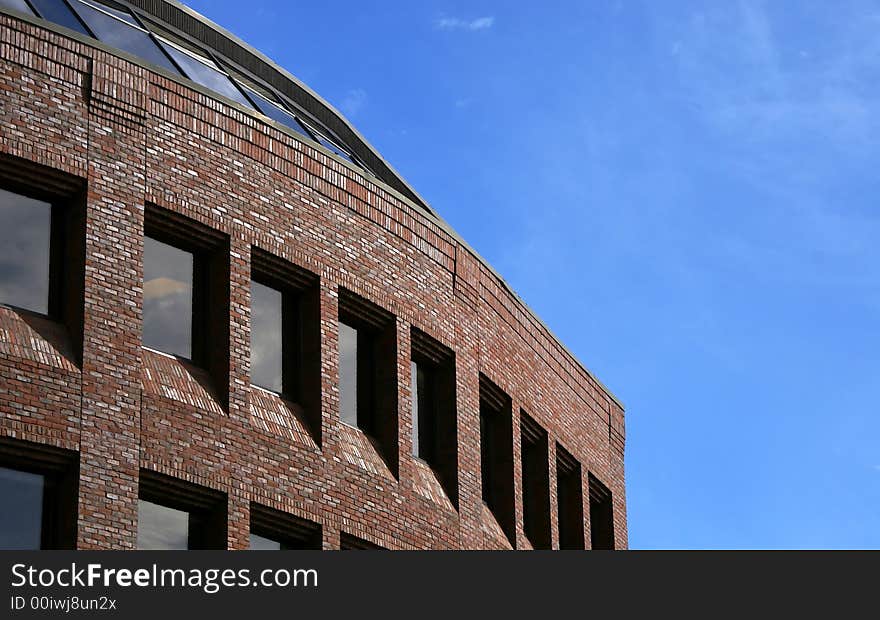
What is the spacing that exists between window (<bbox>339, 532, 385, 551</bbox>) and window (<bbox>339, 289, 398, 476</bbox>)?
1619mm

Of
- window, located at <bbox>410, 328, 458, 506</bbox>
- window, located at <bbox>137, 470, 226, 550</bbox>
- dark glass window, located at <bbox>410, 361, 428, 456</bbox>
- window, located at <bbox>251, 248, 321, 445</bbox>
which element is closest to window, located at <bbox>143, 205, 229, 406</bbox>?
window, located at <bbox>251, 248, 321, 445</bbox>

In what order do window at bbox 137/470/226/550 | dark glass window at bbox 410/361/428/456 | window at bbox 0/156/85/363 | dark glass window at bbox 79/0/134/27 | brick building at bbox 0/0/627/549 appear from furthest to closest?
dark glass window at bbox 79/0/134/27, dark glass window at bbox 410/361/428/456, window at bbox 137/470/226/550, window at bbox 0/156/85/363, brick building at bbox 0/0/627/549

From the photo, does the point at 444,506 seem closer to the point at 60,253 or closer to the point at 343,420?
the point at 343,420

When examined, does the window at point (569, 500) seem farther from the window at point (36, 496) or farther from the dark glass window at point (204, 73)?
the window at point (36, 496)

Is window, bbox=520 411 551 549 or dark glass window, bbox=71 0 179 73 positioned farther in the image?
window, bbox=520 411 551 549

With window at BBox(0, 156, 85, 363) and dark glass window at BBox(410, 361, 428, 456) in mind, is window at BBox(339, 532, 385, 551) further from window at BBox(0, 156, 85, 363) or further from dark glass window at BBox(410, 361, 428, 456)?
window at BBox(0, 156, 85, 363)

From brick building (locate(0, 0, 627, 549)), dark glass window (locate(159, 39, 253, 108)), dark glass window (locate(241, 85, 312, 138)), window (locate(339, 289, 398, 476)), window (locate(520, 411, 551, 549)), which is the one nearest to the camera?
brick building (locate(0, 0, 627, 549))

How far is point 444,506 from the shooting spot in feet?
97.2

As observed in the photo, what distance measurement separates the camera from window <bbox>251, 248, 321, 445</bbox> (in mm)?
27859

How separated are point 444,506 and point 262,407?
423 centimetres

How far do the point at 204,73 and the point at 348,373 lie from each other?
6.27 meters

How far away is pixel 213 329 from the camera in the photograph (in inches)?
1064
